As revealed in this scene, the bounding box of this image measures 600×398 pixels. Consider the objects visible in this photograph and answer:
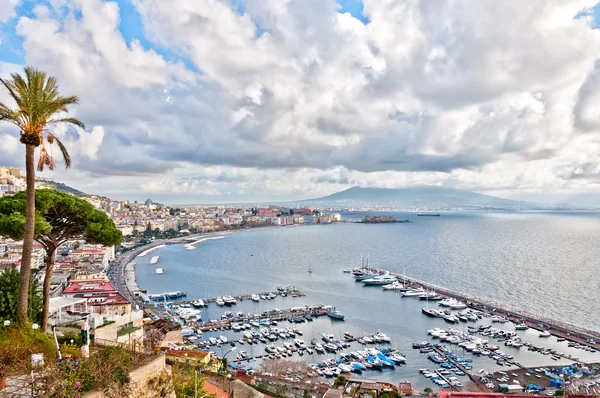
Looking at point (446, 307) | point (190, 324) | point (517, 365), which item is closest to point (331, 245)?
point (446, 307)

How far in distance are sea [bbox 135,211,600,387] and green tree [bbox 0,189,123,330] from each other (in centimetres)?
1071

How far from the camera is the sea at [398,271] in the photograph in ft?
62.5

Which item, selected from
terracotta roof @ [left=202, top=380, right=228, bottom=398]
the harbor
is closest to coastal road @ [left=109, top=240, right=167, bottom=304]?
the harbor

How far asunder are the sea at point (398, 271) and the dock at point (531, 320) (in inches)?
34.2

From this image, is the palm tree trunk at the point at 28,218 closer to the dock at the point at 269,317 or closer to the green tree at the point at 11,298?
the green tree at the point at 11,298

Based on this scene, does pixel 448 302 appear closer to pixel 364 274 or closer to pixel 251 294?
pixel 364 274

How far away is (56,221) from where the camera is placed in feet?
21.5

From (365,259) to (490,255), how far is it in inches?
508

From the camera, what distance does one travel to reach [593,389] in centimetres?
1188

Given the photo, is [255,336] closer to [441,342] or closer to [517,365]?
[441,342]

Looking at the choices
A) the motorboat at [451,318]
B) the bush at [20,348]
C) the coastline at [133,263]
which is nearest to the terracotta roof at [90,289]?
the coastline at [133,263]

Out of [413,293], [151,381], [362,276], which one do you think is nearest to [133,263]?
[362,276]

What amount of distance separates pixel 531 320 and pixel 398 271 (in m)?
15.6

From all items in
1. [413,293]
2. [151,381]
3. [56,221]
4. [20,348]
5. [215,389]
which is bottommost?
[413,293]
